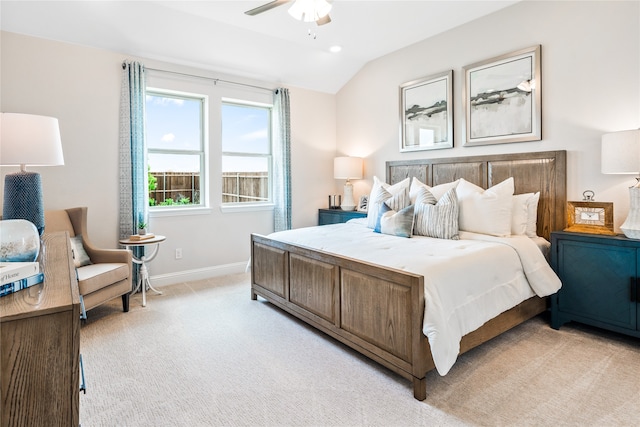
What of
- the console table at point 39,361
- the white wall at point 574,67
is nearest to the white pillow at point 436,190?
the white wall at point 574,67

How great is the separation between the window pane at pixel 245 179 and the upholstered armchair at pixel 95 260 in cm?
166

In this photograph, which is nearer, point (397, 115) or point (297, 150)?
point (397, 115)

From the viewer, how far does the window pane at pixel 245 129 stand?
477 cm

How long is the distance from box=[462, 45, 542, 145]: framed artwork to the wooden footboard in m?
1.67

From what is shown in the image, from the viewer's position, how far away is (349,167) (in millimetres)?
5070

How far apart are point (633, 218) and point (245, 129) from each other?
13.9ft

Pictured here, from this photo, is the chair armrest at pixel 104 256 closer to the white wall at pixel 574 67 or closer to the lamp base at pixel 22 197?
the lamp base at pixel 22 197

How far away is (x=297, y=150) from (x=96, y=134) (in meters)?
2.52

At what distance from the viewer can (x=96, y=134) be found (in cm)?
371

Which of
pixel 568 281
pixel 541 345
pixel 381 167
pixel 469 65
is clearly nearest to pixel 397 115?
pixel 381 167

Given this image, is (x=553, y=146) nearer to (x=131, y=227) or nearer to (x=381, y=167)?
(x=381, y=167)

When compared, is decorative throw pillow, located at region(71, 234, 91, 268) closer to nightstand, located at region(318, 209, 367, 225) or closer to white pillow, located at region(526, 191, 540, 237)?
nightstand, located at region(318, 209, 367, 225)

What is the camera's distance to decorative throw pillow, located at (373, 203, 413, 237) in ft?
10.5

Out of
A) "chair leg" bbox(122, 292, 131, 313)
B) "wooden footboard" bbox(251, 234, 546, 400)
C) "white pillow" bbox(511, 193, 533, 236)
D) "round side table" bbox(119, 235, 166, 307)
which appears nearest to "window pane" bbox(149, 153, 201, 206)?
"round side table" bbox(119, 235, 166, 307)
